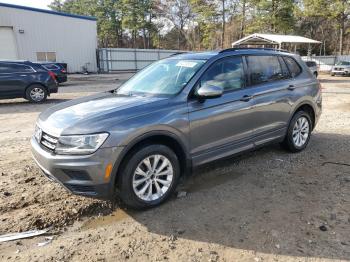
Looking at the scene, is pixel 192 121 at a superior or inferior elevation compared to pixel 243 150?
superior

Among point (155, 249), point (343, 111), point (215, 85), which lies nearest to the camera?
point (155, 249)

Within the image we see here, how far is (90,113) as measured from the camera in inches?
147

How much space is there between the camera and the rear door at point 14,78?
38.6 feet

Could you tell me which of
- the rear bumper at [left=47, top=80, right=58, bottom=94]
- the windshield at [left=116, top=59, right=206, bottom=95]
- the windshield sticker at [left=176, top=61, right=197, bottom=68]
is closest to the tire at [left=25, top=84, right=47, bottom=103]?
the rear bumper at [left=47, top=80, right=58, bottom=94]

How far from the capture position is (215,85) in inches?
172

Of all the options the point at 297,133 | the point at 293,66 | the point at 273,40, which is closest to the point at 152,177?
the point at 297,133

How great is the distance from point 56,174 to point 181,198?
154cm

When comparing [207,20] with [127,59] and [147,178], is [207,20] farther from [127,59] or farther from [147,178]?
[147,178]

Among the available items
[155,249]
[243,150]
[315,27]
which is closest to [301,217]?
[243,150]

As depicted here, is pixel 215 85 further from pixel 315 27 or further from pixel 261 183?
pixel 315 27

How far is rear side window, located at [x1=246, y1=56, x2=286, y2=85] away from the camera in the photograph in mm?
4961

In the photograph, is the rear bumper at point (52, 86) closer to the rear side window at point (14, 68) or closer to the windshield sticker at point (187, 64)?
Answer: the rear side window at point (14, 68)

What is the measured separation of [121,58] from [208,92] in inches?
1285

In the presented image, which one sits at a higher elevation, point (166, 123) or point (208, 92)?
point (208, 92)
